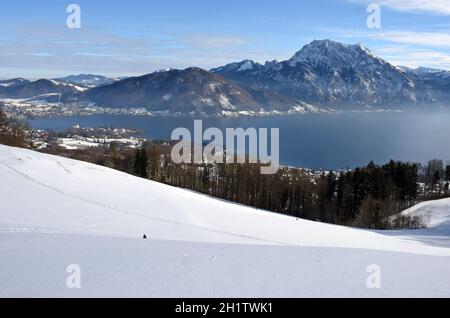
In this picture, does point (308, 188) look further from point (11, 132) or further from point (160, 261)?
point (160, 261)

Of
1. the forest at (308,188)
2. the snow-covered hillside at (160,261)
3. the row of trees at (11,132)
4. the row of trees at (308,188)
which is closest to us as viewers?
the snow-covered hillside at (160,261)

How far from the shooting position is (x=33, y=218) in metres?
9.47

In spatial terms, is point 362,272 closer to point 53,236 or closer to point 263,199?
point 53,236

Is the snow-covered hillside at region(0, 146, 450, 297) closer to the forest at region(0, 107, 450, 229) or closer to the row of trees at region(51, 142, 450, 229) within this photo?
the forest at region(0, 107, 450, 229)

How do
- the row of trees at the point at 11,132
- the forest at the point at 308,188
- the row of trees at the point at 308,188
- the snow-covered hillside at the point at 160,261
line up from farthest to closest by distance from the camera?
the row of trees at the point at 308,188 → the forest at the point at 308,188 → the row of trees at the point at 11,132 → the snow-covered hillside at the point at 160,261

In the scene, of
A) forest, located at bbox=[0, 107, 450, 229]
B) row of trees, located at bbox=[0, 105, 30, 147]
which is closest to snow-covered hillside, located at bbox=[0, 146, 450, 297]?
row of trees, located at bbox=[0, 105, 30, 147]

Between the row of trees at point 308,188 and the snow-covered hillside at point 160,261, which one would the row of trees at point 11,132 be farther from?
the snow-covered hillside at point 160,261

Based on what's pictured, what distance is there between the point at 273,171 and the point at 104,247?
4542 centimetres

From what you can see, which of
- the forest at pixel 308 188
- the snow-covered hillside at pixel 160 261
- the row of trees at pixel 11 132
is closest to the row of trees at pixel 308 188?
the forest at pixel 308 188

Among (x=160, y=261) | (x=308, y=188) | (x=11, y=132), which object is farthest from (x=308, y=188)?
(x=160, y=261)
